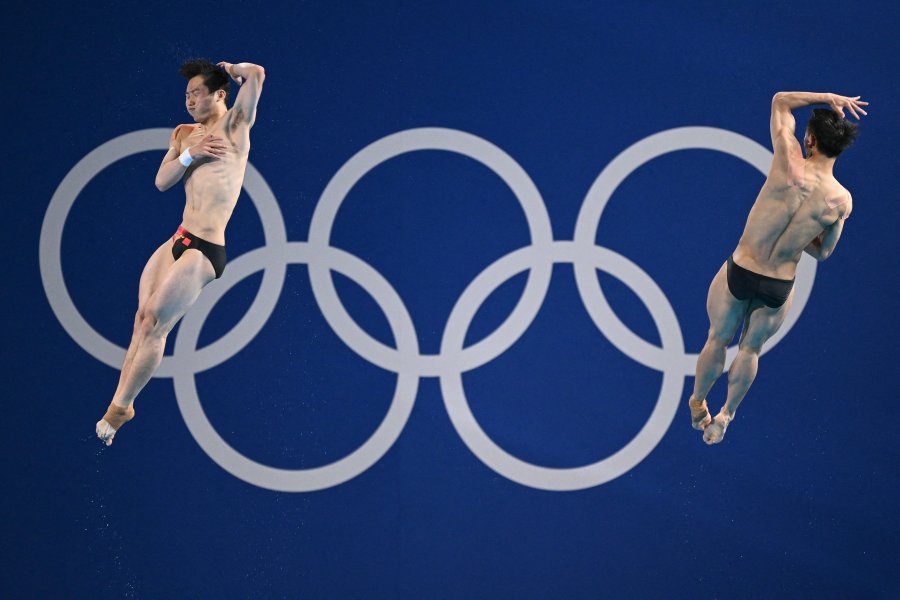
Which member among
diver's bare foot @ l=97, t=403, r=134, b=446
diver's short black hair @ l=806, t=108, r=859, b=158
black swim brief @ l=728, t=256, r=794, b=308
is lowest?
diver's bare foot @ l=97, t=403, r=134, b=446

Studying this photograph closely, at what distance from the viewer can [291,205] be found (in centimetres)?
920

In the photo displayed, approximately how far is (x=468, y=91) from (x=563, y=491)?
332cm

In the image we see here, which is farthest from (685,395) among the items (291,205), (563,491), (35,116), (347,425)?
(35,116)

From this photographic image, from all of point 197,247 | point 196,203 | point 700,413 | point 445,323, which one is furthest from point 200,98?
point 700,413

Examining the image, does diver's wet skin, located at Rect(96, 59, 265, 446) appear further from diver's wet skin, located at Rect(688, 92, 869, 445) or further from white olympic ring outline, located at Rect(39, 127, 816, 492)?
diver's wet skin, located at Rect(688, 92, 869, 445)

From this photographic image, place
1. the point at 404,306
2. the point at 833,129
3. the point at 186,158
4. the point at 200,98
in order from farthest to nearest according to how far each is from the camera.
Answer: the point at 404,306, the point at 200,98, the point at 186,158, the point at 833,129

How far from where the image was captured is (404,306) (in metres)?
9.30

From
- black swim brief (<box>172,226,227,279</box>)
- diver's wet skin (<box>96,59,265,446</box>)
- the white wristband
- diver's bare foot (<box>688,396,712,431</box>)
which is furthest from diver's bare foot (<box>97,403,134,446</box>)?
diver's bare foot (<box>688,396,712,431</box>)

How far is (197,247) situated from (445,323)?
9.57 feet

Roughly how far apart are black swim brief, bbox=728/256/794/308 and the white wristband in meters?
3.28

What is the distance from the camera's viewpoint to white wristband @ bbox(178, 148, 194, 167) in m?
6.76

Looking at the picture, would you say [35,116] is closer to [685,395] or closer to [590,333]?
[590,333]

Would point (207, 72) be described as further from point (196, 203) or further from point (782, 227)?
point (782, 227)

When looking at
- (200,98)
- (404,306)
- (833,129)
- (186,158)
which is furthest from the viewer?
(404,306)
